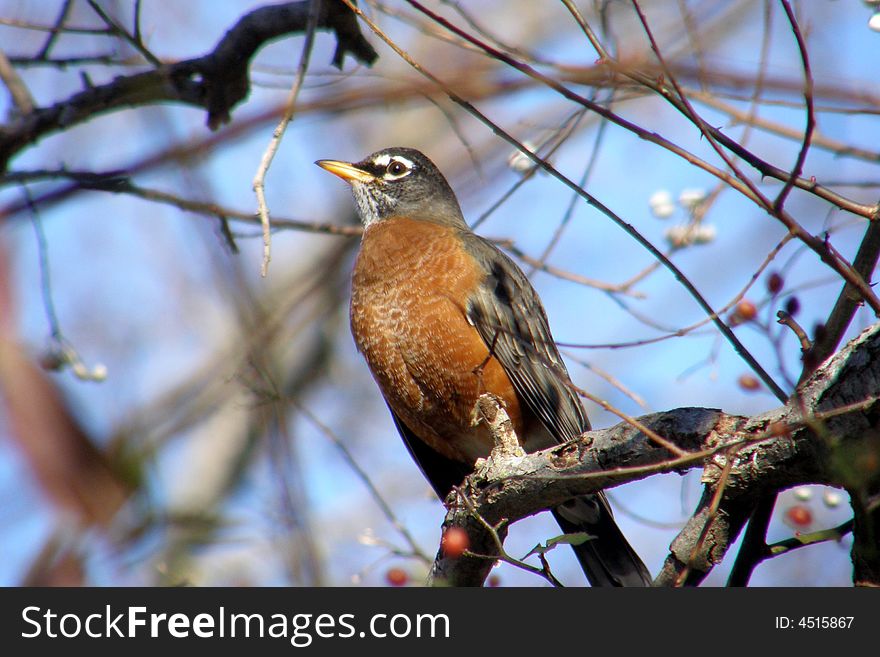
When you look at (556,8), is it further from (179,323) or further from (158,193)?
(158,193)

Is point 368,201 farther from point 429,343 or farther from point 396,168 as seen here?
point 429,343

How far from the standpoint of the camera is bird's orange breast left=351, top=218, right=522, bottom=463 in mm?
4766

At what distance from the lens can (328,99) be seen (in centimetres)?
367

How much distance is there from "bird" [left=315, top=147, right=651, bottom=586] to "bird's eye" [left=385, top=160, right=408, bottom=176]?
31.3 inches

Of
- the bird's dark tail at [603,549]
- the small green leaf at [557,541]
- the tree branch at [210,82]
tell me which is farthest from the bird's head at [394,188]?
the small green leaf at [557,541]

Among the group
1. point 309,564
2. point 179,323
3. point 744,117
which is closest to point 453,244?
point 744,117

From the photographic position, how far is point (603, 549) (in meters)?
4.55

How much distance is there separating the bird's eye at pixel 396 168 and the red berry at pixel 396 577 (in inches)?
110

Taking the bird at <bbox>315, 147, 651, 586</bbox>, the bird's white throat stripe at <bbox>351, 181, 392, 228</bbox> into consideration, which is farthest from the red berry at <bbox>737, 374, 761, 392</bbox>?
the bird's white throat stripe at <bbox>351, 181, 392, 228</bbox>

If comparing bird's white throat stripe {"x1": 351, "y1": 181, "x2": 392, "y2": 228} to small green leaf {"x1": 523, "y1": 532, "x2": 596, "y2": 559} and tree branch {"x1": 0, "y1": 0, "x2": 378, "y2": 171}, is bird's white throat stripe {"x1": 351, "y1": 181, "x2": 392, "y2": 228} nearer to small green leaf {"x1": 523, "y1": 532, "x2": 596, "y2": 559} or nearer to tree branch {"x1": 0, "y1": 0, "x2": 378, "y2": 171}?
tree branch {"x1": 0, "y1": 0, "x2": 378, "y2": 171}

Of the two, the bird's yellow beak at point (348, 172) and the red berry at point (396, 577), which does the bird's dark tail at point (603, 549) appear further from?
the bird's yellow beak at point (348, 172)

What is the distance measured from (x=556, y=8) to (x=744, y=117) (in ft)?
32.9

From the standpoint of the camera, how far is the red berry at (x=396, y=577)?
430 cm

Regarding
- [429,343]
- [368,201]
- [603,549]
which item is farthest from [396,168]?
[603,549]
